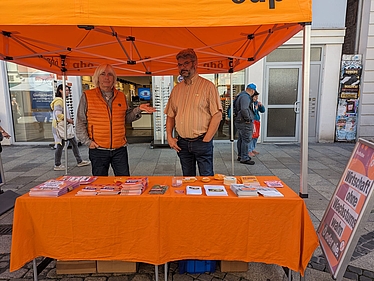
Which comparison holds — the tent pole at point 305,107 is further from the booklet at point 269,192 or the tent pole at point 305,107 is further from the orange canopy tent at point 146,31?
the booklet at point 269,192

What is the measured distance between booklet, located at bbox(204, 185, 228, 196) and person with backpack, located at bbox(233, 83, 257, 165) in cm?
364

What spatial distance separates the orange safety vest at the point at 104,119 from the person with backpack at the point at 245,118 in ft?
11.1

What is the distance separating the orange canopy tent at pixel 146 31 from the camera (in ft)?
5.41

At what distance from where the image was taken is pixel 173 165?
19.0 feet

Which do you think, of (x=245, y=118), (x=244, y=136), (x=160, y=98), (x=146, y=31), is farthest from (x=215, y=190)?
(x=160, y=98)

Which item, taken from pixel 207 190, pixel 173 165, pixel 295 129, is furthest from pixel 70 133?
pixel 295 129

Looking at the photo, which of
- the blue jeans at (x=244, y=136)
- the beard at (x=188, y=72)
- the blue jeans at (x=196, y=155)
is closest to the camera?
the beard at (x=188, y=72)

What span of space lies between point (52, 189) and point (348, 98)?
29.4 feet

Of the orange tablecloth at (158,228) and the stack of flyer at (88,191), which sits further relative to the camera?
the stack of flyer at (88,191)

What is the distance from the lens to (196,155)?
8.98 feet

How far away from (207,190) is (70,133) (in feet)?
14.6

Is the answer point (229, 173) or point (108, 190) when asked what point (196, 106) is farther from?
point (229, 173)

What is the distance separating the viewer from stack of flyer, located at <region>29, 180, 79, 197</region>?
76.5 inches

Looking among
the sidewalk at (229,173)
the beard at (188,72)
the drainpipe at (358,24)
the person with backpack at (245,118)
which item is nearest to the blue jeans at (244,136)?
the person with backpack at (245,118)
